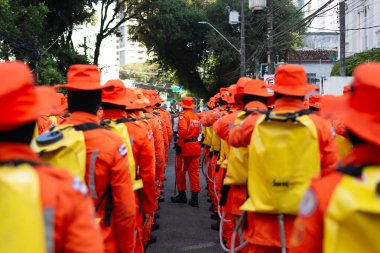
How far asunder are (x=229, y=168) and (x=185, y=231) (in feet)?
13.4

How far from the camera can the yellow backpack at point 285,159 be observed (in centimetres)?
409

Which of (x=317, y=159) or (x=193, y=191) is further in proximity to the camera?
(x=193, y=191)

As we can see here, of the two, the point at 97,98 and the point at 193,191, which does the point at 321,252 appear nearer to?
the point at 97,98

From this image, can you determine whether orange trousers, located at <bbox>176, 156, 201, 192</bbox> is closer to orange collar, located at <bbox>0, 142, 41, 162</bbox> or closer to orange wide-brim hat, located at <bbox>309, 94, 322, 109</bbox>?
orange wide-brim hat, located at <bbox>309, 94, 322, 109</bbox>

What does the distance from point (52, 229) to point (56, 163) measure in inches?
54.7

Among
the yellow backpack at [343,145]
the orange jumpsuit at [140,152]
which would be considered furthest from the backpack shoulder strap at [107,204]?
the yellow backpack at [343,145]

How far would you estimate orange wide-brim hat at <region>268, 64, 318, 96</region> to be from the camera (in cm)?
454

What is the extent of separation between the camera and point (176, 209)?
11859 mm

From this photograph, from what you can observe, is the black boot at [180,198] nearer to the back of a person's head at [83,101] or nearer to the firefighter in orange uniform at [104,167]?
the firefighter in orange uniform at [104,167]

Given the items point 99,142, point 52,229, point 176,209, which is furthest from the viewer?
point 176,209

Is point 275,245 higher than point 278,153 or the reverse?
the reverse

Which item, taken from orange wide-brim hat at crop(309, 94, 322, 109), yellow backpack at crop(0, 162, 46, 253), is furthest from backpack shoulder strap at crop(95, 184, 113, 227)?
orange wide-brim hat at crop(309, 94, 322, 109)

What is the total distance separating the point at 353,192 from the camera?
7.27 ft

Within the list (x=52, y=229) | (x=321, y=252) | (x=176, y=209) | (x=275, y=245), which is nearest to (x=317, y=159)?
(x=275, y=245)
